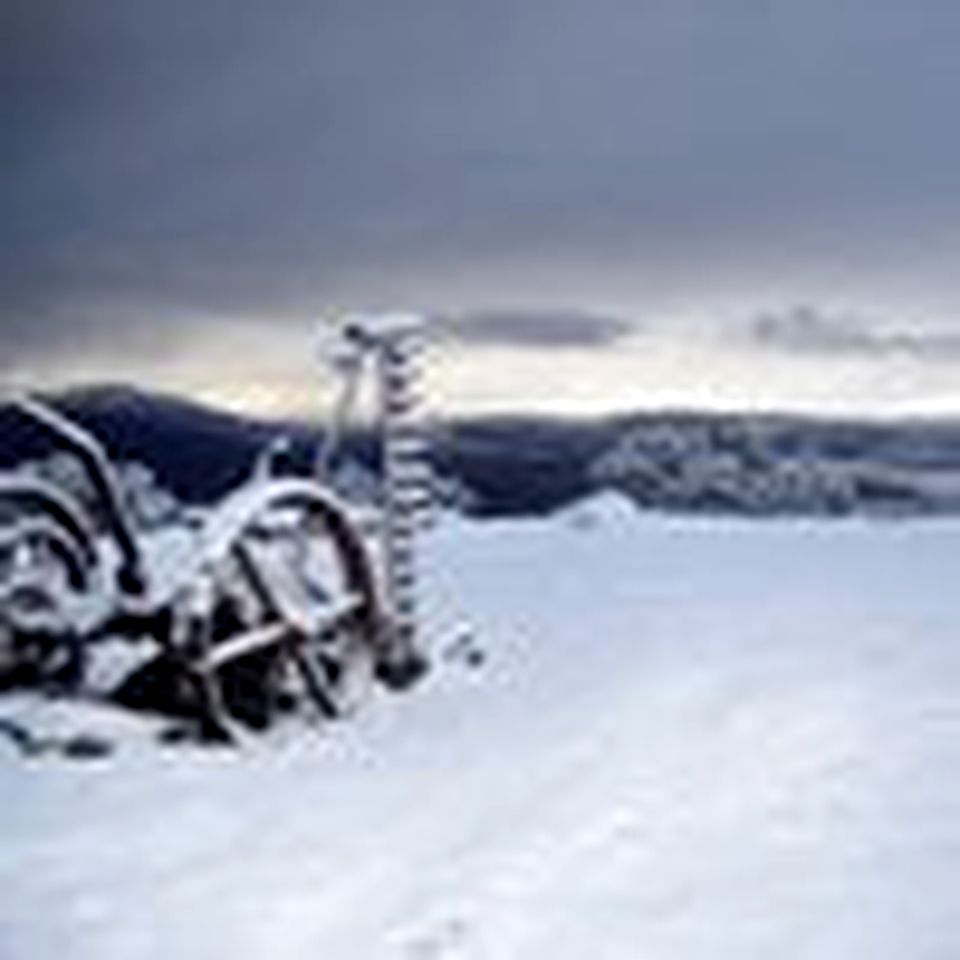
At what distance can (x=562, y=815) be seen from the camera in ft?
32.1

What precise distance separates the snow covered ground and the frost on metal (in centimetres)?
42

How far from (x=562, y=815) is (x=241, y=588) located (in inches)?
153

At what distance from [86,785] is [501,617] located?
6.50m

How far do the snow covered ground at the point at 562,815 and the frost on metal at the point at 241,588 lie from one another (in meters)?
0.42

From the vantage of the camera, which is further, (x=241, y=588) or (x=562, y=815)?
(x=241, y=588)

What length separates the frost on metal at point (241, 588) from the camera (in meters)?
12.5

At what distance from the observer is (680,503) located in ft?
227

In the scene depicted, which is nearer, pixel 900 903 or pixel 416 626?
pixel 900 903

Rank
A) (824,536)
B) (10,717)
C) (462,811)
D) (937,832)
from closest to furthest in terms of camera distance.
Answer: (937,832) < (462,811) < (10,717) < (824,536)

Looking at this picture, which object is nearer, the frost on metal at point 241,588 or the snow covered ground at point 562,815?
the snow covered ground at point 562,815

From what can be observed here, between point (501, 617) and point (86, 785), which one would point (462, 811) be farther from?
point (501, 617)

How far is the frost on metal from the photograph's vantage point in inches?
491

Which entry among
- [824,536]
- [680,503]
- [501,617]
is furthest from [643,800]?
[680,503]

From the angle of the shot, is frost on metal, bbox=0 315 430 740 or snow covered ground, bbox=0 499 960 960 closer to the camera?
snow covered ground, bbox=0 499 960 960
